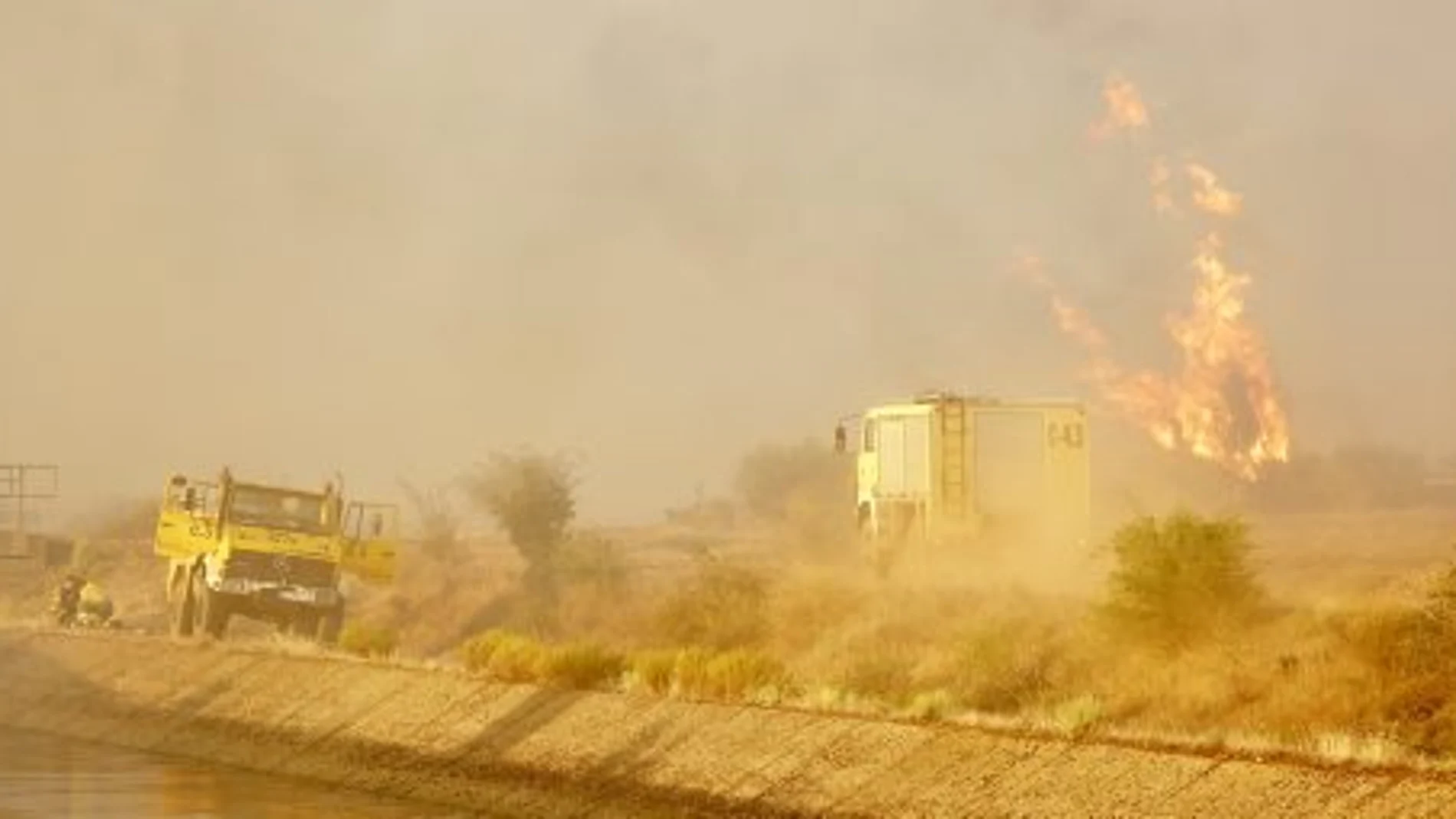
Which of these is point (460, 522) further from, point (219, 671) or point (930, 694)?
point (930, 694)

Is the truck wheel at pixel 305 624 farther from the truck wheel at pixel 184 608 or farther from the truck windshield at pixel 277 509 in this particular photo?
the truck wheel at pixel 184 608

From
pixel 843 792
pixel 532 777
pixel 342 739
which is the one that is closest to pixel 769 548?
pixel 342 739

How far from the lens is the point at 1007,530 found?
43.9m

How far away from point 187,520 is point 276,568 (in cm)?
276

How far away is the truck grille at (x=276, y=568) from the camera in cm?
4434

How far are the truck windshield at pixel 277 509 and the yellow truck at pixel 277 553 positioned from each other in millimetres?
16

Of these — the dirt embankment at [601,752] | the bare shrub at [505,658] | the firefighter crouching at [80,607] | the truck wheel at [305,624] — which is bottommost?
the dirt embankment at [601,752]

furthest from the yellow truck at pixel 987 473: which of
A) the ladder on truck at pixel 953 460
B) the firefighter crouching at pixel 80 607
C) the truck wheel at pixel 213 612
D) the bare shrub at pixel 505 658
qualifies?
the firefighter crouching at pixel 80 607

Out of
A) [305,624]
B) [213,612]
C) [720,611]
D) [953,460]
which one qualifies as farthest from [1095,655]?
[213,612]

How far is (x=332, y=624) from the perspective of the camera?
4500cm

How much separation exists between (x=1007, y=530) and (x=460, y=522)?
111 feet

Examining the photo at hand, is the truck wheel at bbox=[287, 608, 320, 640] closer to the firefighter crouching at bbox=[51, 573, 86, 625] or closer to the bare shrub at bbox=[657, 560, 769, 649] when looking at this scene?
the bare shrub at bbox=[657, 560, 769, 649]

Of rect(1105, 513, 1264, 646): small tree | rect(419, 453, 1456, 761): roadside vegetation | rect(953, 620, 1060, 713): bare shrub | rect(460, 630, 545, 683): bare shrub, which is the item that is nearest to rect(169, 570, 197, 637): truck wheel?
rect(419, 453, 1456, 761): roadside vegetation

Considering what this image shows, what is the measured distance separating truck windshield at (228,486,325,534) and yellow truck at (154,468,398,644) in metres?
0.02
